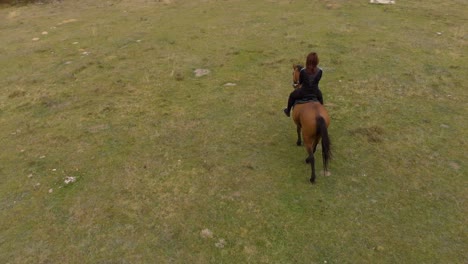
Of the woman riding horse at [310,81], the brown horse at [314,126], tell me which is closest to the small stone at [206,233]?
the brown horse at [314,126]

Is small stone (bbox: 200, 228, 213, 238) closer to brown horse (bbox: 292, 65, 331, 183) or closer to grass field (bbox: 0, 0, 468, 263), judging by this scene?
grass field (bbox: 0, 0, 468, 263)

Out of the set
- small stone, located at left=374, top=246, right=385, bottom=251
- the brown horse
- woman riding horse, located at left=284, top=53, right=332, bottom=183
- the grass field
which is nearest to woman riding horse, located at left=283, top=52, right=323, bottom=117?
woman riding horse, located at left=284, top=53, right=332, bottom=183

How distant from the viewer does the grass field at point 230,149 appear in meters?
5.62

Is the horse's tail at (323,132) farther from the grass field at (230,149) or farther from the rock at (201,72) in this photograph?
the rock at (201,72)

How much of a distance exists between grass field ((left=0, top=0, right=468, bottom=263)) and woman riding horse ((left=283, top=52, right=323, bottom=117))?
51.3 inches

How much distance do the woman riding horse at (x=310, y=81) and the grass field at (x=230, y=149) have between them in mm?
1302

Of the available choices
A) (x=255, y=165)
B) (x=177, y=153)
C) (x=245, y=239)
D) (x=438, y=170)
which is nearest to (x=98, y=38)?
(x=177, y=153)

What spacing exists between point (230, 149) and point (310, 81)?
2.24 m

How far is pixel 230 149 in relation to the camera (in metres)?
7.82

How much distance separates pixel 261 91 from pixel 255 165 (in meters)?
3.47

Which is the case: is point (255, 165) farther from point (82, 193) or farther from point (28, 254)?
point (28, 254)

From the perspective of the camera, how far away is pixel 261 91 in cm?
1024

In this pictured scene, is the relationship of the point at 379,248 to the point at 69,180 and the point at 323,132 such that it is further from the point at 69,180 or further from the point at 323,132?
the point at 69,180

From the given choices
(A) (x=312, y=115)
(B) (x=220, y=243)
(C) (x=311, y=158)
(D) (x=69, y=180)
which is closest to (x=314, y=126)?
(A) (x=312, y=115)
